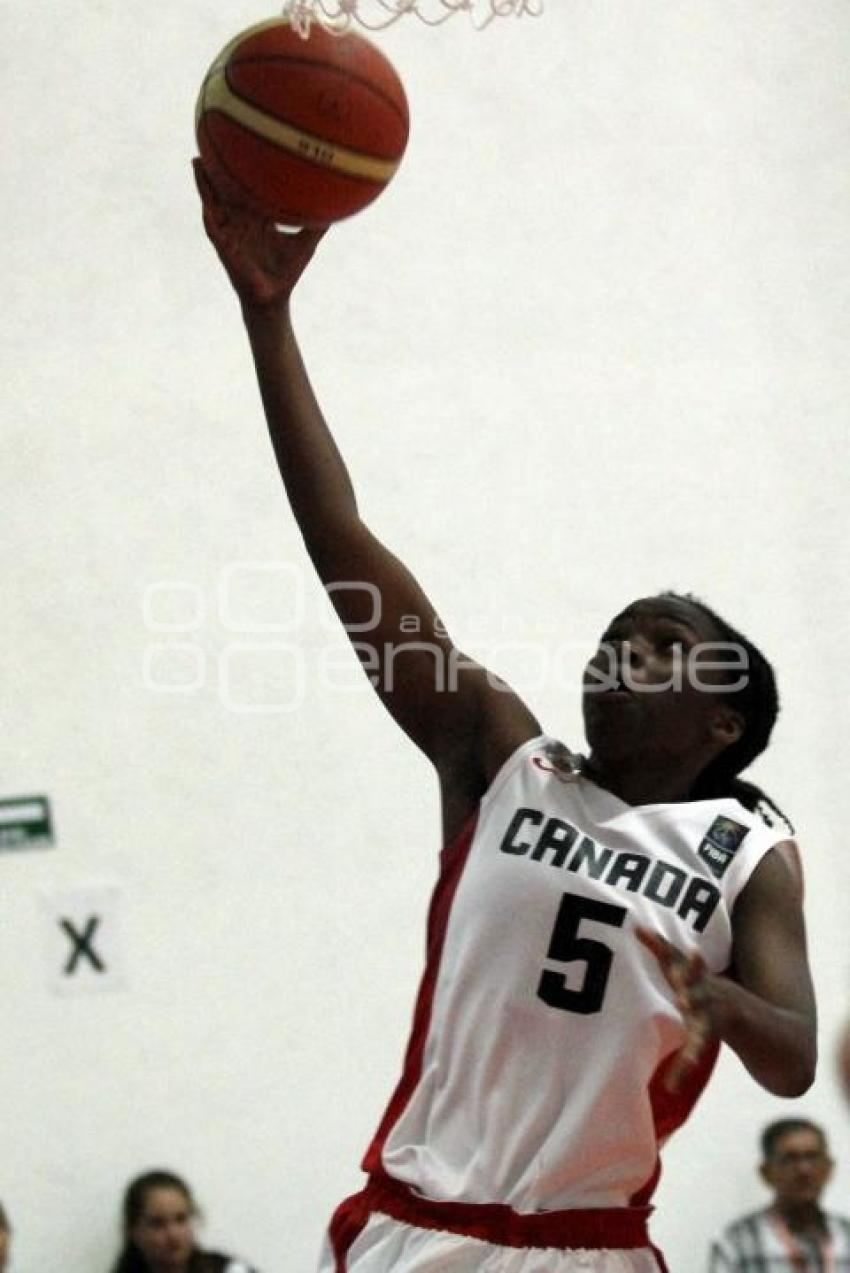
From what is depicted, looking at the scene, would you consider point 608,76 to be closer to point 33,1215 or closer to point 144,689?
point 144,689

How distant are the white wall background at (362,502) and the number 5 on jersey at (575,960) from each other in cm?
359

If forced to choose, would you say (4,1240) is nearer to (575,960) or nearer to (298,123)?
(575,960)

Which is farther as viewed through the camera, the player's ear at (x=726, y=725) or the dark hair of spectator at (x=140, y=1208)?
the dark hair of spectator at (x=140, y=1208)

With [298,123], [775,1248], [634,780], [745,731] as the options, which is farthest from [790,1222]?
[298,123]

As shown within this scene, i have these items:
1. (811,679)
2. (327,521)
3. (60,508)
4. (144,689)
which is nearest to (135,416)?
(60,508)

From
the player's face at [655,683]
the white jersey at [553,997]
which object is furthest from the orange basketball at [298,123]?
the white jersey at [553,997]

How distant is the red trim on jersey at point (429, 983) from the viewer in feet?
9.04

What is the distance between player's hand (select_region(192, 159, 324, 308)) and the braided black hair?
0.77m

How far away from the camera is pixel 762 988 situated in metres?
2.58

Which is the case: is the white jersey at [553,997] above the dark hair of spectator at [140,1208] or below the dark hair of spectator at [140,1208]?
above

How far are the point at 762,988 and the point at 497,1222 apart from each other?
1.57 ft

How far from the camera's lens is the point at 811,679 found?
7012mm

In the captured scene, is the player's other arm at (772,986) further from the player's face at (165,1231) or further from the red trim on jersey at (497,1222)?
the player's face at (165,1231)

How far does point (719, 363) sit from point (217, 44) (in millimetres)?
2106
